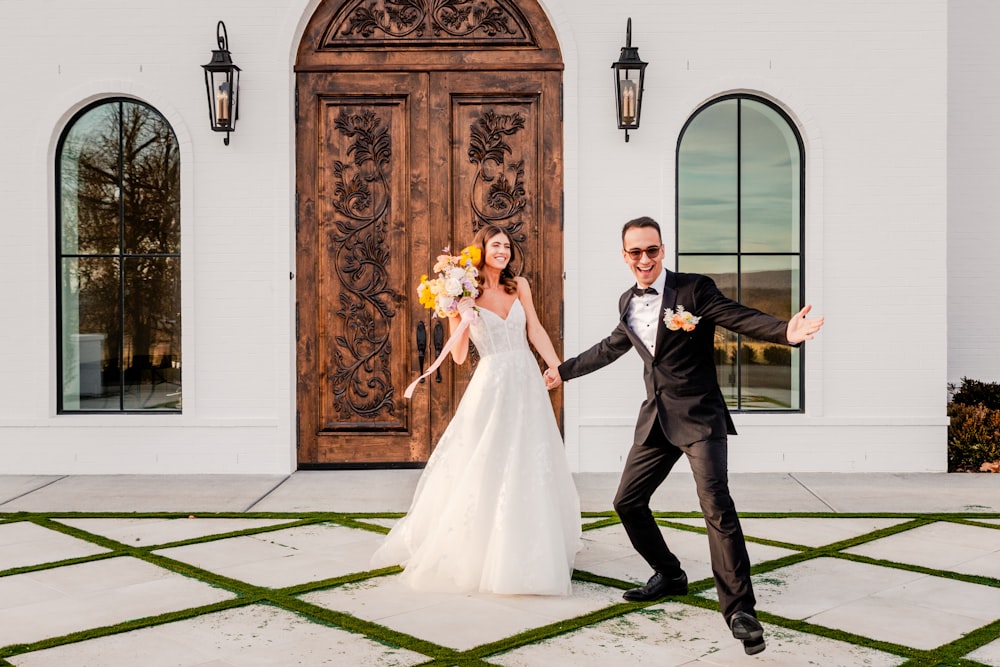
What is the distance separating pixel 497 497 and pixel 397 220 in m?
4.16

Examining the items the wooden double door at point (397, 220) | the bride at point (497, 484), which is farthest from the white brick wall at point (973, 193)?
the bride at point (497, 484)

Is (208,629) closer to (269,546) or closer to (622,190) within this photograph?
(269,546)

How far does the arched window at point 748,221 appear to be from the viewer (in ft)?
28.2

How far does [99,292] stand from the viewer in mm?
8719

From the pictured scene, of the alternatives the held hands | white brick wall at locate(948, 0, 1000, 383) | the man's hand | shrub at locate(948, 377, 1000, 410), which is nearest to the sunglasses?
the held hands

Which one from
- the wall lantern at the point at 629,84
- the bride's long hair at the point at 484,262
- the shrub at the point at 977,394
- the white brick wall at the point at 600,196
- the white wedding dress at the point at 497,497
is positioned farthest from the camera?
the shrub at the point at 977,394

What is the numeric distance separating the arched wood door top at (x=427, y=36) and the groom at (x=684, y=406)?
465 centimetres

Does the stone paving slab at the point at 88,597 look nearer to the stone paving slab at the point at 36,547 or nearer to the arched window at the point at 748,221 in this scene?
the stone paving slab at the point at 36,547

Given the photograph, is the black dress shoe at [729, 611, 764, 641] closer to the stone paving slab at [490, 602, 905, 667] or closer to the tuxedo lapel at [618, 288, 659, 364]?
the stone paving slab at [490, 602, 905, 667]

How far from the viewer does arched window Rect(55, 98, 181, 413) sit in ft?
28.4

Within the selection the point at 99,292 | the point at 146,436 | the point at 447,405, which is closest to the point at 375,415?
A: the point at 447,405

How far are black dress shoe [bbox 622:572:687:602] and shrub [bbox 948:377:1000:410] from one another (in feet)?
17.9

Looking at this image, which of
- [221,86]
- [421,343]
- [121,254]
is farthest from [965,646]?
[121,254]

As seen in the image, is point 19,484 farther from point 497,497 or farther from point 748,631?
point 748,631
